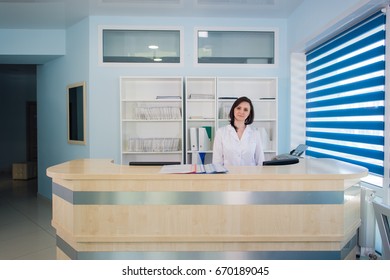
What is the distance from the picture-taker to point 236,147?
3.11 metres

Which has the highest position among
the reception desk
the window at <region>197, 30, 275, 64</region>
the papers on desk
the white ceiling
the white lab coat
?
the white ceiling

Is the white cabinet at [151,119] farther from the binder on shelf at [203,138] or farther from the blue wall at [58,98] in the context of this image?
the blue wall at [58,98]

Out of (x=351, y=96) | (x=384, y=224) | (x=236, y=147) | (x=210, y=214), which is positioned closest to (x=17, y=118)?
(x=236, y=147)

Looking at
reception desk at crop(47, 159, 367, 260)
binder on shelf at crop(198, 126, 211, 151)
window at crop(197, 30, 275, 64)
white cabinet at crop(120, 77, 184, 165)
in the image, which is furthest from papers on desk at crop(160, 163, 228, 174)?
window at crop(197, 30, 275, 64)

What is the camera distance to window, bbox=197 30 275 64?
4629mm

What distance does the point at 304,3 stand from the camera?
396 cm

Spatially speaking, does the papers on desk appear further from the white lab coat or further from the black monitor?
the black monitor

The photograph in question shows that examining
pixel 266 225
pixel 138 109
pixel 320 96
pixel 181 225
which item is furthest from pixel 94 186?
pixel 320 96

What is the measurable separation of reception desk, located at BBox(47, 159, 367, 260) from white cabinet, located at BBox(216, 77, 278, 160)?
225cm

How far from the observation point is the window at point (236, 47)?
4.63 metres

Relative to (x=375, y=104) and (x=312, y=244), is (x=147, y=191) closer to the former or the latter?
(x=312, y=244)

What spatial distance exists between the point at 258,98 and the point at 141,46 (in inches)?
73.8

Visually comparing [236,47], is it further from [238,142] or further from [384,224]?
[384,224]

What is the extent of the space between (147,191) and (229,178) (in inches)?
22.4
